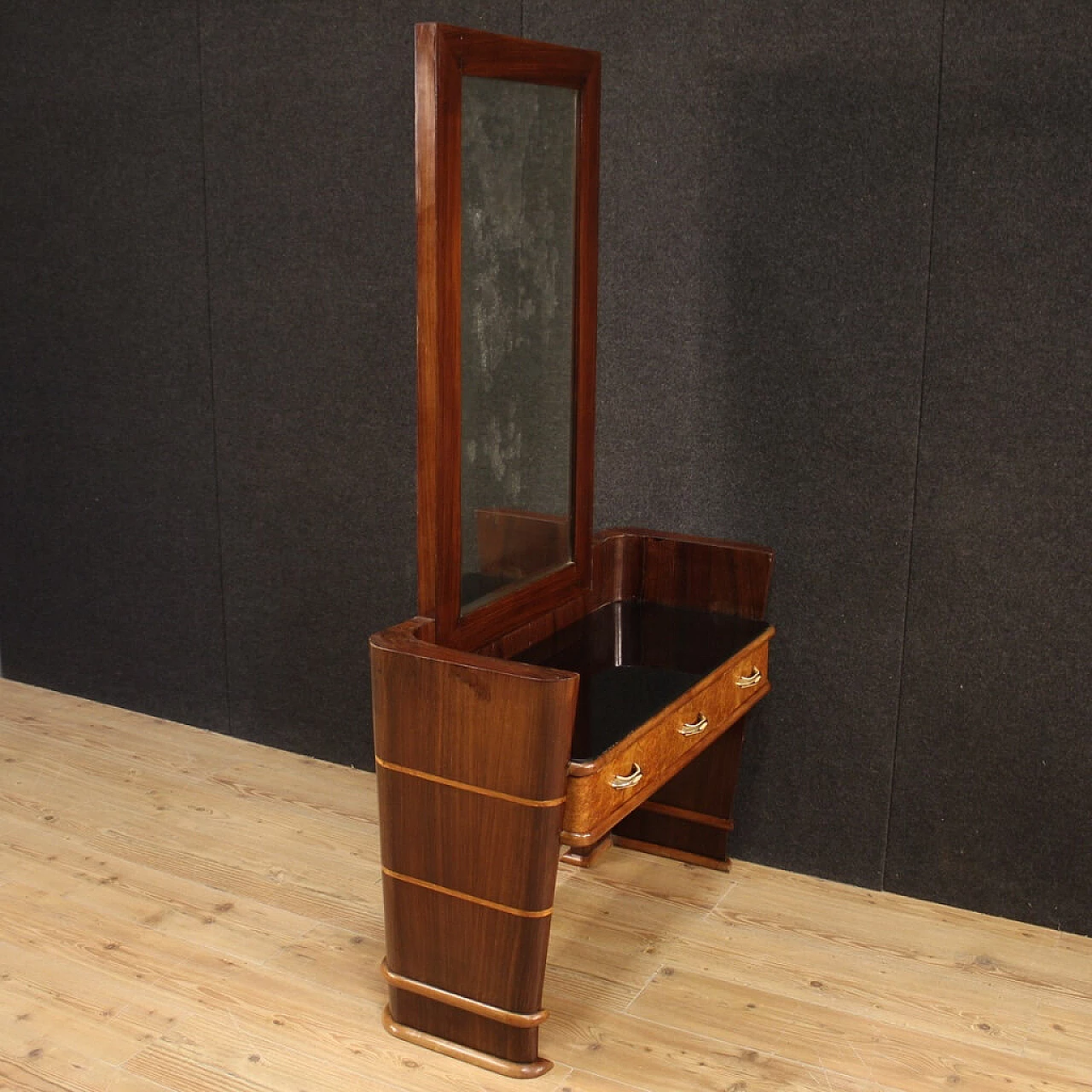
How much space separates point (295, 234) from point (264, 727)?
1.25 metres

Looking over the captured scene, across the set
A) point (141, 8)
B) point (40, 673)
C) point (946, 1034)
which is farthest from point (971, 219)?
point (40, 673)

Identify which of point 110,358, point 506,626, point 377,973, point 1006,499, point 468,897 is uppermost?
point 110,358

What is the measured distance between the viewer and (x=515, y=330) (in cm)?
223

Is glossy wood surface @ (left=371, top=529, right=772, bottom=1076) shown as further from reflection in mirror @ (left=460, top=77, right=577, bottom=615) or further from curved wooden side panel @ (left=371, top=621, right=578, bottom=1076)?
reflection in mirror @ (left=460, top=77, right=577, bottom=615)

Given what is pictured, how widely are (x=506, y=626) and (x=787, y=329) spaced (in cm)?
84

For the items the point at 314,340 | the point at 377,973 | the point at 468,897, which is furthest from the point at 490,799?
the point at 314,340

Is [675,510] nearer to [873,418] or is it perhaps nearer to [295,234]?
[873,418]

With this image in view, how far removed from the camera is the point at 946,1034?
7.22 feet

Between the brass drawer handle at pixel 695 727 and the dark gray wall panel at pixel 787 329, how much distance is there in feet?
1.50

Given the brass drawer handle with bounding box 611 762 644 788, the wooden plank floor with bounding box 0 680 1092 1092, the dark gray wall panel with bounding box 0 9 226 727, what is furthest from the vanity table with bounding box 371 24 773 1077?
the dark gray wall panel with bounding box 0 9 226 727

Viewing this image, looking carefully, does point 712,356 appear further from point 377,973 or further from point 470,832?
point 377,973

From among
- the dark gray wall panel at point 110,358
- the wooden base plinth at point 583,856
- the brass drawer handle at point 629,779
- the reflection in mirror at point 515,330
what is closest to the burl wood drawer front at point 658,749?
the brass drawer handle at point 629,779

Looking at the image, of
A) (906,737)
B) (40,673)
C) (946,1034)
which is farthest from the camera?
(40,673)

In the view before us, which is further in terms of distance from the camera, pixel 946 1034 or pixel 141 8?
pixel 141 8
